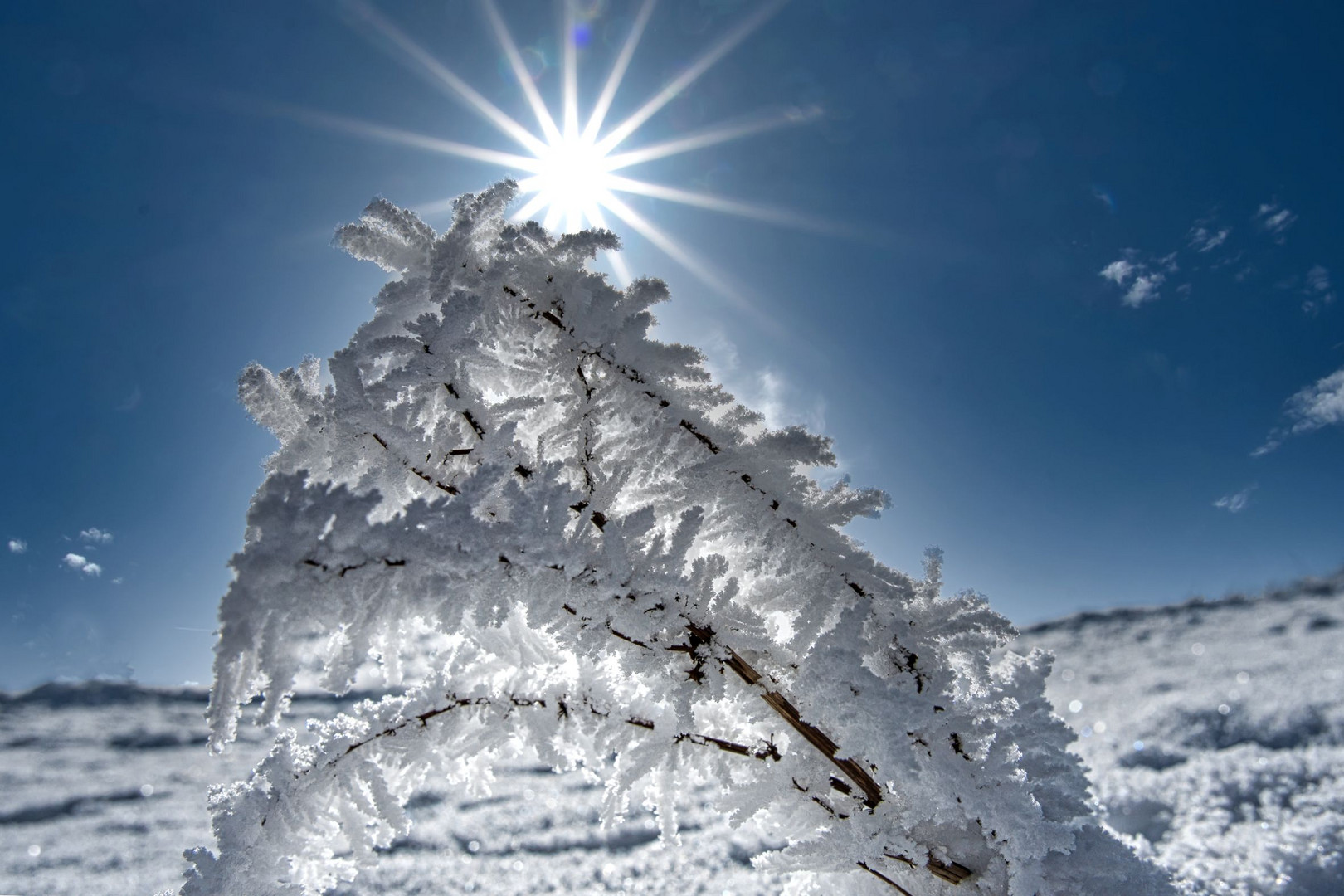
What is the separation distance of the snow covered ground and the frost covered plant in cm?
83

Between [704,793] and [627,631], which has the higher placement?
[627,631]

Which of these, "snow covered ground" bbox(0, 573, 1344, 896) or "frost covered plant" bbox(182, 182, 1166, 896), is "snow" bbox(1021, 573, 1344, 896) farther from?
"frost covered plant" bbox(182, 182, 1166, 896)

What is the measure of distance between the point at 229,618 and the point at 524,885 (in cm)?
240

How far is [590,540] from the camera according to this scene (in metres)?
1.01

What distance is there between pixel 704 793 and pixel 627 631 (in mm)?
2953

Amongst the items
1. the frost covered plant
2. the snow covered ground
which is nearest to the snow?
the snow covered ground

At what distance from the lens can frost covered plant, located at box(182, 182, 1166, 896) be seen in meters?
1.04

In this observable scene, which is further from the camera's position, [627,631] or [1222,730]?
[1222,730]

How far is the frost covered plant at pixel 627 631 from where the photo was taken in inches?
41.0

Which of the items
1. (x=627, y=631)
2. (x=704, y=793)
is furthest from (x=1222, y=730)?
(x=627, y=631)

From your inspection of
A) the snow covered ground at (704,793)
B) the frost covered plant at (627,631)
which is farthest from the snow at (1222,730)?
the frost covered plant at (627,631)

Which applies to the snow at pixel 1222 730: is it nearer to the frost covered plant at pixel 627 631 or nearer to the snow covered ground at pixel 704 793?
the snow covered ground at pixel 704 793

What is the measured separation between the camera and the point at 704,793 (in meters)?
3.40

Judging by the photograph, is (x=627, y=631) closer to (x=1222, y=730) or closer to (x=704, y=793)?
(x=704, y=793)
